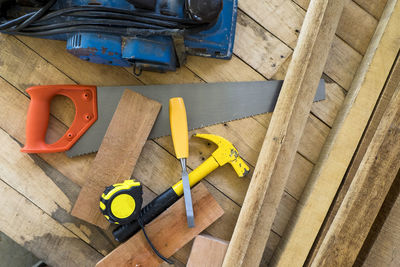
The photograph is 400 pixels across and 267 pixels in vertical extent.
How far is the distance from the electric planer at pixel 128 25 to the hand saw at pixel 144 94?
0.15 metres

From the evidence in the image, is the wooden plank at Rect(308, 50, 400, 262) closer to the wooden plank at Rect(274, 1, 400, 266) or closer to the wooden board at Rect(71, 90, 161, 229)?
the wooden plank at Rect(274, 1, 400, 266)

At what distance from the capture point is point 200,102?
1.26m

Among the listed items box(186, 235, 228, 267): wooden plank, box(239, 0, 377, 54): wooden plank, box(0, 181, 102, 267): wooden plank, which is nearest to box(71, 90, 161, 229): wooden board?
box(0, 181, 102, 267): wooden plank

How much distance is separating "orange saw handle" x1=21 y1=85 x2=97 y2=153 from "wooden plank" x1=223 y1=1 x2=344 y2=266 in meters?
0.73

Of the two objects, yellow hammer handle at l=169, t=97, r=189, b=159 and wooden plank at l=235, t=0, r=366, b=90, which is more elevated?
wooden plank at l=235, t=0, r=366, b=90

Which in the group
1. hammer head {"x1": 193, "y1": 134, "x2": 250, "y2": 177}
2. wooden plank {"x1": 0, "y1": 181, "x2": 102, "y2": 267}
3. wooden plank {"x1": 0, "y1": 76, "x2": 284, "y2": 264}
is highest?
hammer head {"x1": 193, "y1": 134, "x2": 250, "y2": 177}

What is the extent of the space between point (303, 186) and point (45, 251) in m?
1.14

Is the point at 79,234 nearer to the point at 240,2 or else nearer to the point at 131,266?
the point at 131,266

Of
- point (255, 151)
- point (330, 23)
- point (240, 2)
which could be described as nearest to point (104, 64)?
point (240, 2)

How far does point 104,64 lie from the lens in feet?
4.10

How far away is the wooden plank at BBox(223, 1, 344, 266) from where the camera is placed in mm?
1154

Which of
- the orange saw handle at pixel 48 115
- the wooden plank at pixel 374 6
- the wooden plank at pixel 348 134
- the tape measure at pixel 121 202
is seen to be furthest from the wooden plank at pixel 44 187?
the wooden plank at pixel 374 6

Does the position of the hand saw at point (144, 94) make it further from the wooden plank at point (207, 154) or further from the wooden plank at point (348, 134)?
the wooden plank at point (348, 134)

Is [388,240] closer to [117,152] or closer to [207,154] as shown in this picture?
[207,154]
